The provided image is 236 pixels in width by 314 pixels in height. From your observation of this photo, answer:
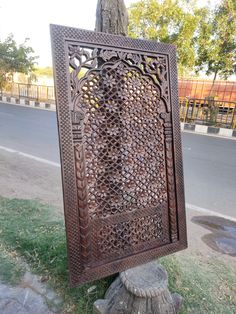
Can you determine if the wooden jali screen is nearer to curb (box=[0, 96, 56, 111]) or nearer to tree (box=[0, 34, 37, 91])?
curb (box=[0, 96, 56, 111])

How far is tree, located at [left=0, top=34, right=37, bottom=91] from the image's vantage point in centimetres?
1602

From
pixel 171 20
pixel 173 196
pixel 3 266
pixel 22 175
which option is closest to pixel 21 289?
pixel 3 266

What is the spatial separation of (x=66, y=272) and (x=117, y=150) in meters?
1.03

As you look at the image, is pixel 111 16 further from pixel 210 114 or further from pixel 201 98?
pixel 201 98

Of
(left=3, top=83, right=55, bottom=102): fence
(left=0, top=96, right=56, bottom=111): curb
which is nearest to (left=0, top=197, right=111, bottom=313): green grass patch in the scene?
(left=0, top=96, right=56, bottom=111): curb

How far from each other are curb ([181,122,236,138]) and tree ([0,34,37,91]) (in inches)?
428

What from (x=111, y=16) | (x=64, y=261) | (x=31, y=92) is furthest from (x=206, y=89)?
(x=64, y=261)

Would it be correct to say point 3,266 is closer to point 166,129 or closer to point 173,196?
point 173,196

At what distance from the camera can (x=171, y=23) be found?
10336 millimetres

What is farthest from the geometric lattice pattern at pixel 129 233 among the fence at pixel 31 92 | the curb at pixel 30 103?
the fence at pixel 31 92

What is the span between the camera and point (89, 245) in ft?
4.83

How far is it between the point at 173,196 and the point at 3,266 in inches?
54.2

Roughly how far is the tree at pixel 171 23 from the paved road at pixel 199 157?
12.6 feet

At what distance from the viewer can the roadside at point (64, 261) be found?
1862 mm
